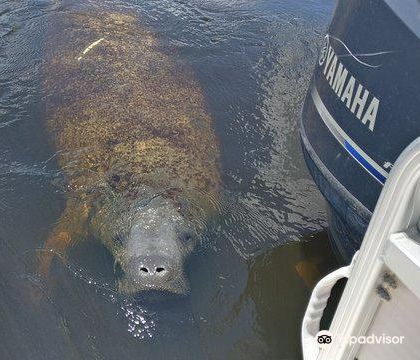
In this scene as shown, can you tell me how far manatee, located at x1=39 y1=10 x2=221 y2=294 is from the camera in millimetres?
4375

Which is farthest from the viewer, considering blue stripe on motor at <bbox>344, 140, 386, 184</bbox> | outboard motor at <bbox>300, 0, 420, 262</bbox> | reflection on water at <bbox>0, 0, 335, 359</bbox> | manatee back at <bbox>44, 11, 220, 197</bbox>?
manatee back at <bbox>44, 11, 220, 197</bbox>

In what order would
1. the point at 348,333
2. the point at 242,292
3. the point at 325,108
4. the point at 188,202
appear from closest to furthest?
the point at 348,333 → the point at 325,108 → the point at 242,292 → the point at 188,202

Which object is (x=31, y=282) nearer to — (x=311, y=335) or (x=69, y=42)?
(x=311, y=335)

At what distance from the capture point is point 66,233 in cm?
465

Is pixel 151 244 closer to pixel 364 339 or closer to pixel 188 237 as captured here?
pixel 188 237

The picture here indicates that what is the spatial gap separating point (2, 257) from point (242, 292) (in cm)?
202

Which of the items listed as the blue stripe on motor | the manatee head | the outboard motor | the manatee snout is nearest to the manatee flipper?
the manatee head

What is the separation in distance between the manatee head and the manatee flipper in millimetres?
234

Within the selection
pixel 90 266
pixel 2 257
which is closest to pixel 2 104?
pixel 2 257

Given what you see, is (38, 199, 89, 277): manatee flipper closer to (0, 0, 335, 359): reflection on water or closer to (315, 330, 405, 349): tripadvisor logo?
(0, 0, 335, 359): reflection on water

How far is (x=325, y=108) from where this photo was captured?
11.0 feet

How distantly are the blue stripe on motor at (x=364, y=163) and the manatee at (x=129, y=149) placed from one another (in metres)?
1.70

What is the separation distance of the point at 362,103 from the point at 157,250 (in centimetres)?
201

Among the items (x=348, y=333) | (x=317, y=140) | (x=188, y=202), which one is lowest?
(x=188, y=202)
